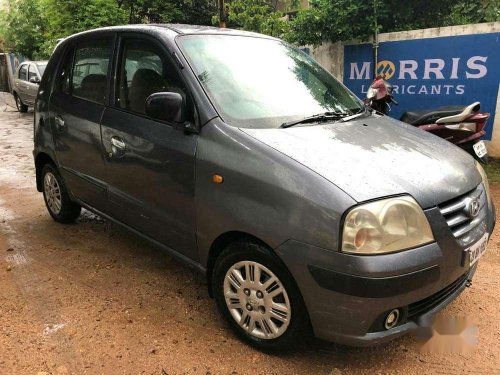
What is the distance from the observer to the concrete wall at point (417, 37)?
618cm

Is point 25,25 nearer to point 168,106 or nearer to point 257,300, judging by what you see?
point 168,106

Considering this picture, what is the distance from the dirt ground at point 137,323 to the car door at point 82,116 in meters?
0.59

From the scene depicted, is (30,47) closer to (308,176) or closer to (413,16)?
(413,16)

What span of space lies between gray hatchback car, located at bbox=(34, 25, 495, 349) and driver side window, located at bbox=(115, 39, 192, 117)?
0.04ft

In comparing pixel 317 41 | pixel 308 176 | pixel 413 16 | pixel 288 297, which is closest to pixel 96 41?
pixel 308 176

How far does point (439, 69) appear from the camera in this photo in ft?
21.5

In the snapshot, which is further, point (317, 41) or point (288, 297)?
point (317, 41)

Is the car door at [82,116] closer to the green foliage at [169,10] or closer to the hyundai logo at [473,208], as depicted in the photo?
the hyundai logo at [473,208]

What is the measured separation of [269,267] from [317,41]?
20.9 feet

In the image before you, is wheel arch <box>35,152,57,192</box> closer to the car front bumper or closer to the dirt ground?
the dirt ground

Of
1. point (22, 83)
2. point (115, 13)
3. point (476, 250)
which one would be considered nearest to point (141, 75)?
point (476, 250)

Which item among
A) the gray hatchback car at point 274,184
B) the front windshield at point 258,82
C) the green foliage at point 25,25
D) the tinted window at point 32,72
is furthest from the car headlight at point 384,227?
the green foliage at point 25,25

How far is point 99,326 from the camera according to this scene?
2822 millimetres

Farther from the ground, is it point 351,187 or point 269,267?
point 351,187
